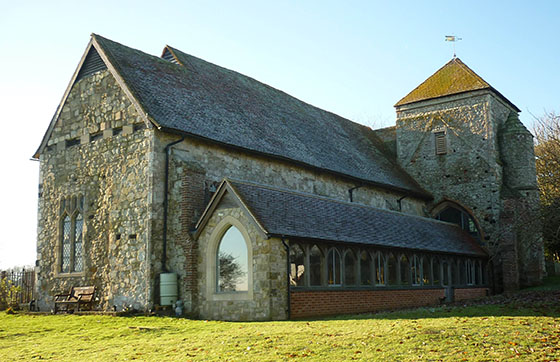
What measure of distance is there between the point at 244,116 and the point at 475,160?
542 inches

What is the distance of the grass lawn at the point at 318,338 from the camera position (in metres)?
10.2

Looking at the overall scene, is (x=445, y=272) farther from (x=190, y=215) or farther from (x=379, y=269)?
(x=190, y=215)

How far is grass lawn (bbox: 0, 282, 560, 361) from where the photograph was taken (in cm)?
1020

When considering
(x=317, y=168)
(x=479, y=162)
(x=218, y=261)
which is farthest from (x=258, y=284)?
(x=479, y=162)

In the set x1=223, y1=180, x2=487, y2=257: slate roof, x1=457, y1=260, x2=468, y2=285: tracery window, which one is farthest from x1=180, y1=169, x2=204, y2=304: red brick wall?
x1=457, y1=260, x2=468, y2=285: tracery window

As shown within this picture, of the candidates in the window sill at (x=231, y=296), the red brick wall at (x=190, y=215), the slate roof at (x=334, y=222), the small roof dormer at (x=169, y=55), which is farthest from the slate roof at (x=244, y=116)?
the window sill at (x=231, y=296)

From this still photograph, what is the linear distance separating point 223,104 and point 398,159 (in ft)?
45.1

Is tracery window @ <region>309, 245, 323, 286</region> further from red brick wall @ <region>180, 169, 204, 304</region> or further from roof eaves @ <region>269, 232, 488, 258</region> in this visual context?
red brick wall @ <region>180, 169, 204, 304</region>

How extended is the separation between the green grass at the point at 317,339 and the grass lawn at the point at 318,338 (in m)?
0.02

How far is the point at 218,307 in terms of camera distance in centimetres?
1731

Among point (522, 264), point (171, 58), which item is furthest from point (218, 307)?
point (522, 264)

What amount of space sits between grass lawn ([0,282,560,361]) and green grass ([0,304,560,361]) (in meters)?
0.02

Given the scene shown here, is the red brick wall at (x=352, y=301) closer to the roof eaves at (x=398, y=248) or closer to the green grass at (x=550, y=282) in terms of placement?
the roof eaves at (x=398, y=248)

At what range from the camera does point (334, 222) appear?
777 inches
